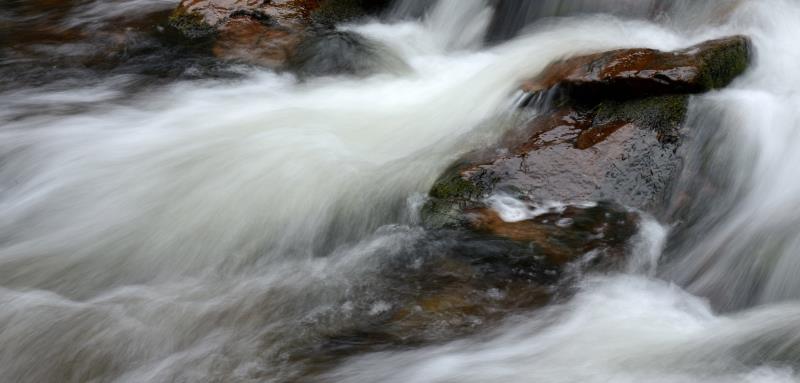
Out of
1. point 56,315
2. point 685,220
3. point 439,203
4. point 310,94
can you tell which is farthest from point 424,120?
point 56,315

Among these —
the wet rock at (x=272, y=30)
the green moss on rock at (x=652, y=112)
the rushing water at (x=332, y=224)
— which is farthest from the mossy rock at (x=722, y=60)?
the wet rock at (x=272, y=30)

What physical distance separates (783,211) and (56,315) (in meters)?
4.21

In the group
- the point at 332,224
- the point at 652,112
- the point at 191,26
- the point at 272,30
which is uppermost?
the point at 191,26

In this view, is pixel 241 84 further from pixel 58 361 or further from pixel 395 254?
pixel 58 361

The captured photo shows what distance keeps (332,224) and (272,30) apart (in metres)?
3.09

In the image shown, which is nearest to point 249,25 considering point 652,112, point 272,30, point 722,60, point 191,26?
point 272,30

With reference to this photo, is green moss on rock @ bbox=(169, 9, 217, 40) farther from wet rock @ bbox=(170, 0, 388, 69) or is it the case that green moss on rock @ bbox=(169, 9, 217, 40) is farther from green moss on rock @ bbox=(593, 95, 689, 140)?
green moss on rock @ bbox=(593, 95, 689, 140)

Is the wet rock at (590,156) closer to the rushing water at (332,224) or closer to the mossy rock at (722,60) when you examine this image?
the mossy rock at (722,60)

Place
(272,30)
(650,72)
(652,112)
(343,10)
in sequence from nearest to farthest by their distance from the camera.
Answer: (652,112), (650,72), (272,30), (343,10)

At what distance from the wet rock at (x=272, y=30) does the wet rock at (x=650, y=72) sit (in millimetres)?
2269

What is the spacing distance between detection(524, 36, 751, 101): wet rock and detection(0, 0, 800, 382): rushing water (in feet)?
0.56

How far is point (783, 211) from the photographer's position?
4.57m

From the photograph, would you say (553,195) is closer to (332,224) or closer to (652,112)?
(652,112)

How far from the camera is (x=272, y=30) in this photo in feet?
23.8
